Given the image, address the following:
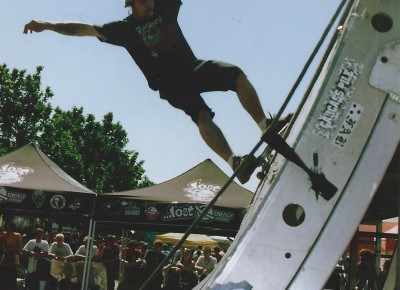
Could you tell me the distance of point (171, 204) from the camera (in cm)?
871

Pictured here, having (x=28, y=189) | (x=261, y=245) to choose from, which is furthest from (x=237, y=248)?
(x=28, y=189)

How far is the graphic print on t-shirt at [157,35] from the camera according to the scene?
9.75 feet

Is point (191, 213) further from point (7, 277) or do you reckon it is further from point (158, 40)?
point (158, 40)

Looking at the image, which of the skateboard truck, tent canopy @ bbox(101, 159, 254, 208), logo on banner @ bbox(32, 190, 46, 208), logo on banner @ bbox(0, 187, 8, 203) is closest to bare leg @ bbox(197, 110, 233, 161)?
the skateboard truck

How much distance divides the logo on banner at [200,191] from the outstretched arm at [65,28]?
19.7 ft

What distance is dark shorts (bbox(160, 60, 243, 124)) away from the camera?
9.37ft

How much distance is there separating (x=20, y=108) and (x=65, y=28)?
33161 millimetres

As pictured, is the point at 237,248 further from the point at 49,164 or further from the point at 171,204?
the point at 49,164

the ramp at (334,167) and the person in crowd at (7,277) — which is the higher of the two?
the ramp at (334,167)

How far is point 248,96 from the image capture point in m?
2.82

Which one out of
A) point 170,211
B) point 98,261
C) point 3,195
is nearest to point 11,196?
point 3,195

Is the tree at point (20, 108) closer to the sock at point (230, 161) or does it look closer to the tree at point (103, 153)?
the tree at point (103, 153)

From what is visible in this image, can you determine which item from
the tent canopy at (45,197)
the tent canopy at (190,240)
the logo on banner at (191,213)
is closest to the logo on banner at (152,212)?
the logo on banner at (191,213)

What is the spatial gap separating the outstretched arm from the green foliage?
31590 mm
